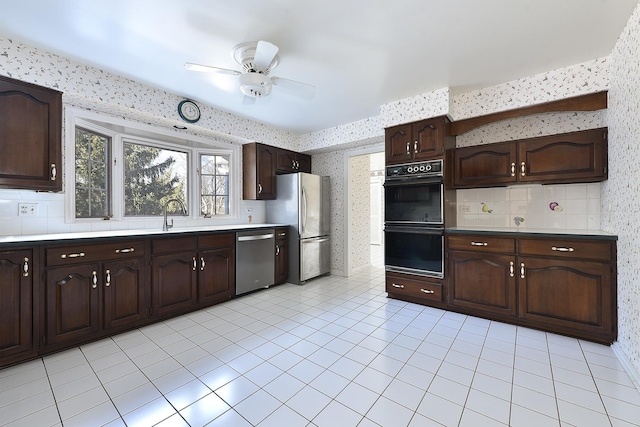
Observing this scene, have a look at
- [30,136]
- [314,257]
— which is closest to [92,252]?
[30,136]

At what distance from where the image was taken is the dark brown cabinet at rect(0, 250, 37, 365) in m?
1.88

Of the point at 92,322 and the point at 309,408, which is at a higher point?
the point at 92,322

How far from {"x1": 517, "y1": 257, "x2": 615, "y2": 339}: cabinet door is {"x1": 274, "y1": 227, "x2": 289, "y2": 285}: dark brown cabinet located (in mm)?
2876

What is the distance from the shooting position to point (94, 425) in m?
1.40

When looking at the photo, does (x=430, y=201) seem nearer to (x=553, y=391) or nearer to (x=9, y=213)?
(x=553, y=391)

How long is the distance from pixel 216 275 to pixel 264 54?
7.77 feet

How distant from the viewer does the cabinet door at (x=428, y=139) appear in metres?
Result: 3.05

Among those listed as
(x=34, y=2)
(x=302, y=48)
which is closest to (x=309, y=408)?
(x=302, y=48)

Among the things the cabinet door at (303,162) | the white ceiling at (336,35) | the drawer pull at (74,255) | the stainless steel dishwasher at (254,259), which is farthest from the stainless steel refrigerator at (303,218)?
the drawer pull at (74,255)

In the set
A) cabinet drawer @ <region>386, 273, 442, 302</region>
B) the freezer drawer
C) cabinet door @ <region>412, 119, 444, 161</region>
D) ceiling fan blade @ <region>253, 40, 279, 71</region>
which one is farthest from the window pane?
cabinet door @ <region>412, 119, 444, 161</region>

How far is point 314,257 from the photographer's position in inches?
170

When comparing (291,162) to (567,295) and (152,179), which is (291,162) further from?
(567,295)

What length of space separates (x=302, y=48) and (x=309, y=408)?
2.55 metres

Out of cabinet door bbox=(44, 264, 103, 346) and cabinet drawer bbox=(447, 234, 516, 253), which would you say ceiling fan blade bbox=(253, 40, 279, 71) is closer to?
cabinet door bbox=(44, 264, 103, 346)
